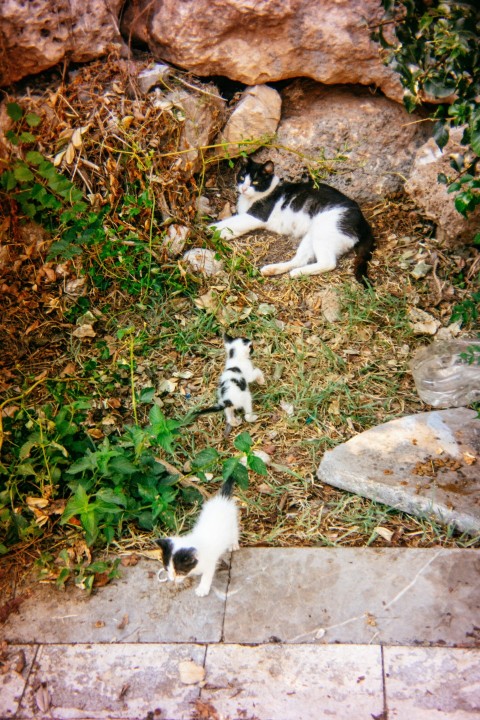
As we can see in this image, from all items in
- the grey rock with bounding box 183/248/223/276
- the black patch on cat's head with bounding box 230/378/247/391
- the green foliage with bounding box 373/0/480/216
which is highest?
the green foliage with bounding box 373/0/480/216

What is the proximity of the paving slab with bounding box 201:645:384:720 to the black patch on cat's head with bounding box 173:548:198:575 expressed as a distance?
0.35 meters

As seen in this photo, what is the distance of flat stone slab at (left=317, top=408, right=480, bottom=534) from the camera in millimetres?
3145

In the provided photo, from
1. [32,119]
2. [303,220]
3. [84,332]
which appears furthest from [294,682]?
[32,119]

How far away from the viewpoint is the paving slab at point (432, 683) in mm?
2385

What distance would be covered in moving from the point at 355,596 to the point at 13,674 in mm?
1540

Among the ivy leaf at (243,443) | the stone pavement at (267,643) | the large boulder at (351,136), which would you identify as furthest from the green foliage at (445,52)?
the large boulder at (351,136)

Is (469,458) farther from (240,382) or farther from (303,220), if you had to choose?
(303,220)

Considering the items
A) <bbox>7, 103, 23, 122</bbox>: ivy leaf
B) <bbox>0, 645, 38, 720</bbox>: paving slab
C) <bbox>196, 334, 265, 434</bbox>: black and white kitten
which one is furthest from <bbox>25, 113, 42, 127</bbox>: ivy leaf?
<bbox>0, 645, 38, 720</bbox>: paving slab

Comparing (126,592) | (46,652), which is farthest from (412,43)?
(46,652)

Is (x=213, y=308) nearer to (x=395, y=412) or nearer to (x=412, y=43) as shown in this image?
(x=395, y=412)

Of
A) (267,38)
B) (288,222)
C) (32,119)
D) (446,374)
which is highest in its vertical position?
(267,38)

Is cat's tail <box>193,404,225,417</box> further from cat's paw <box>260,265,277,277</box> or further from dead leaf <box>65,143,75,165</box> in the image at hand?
dead leaf <box>65,143,75,165</box>

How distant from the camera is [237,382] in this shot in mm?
3713

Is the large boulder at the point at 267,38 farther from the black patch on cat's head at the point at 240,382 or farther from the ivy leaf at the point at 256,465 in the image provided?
the ivy leaf at the point at 256,465
